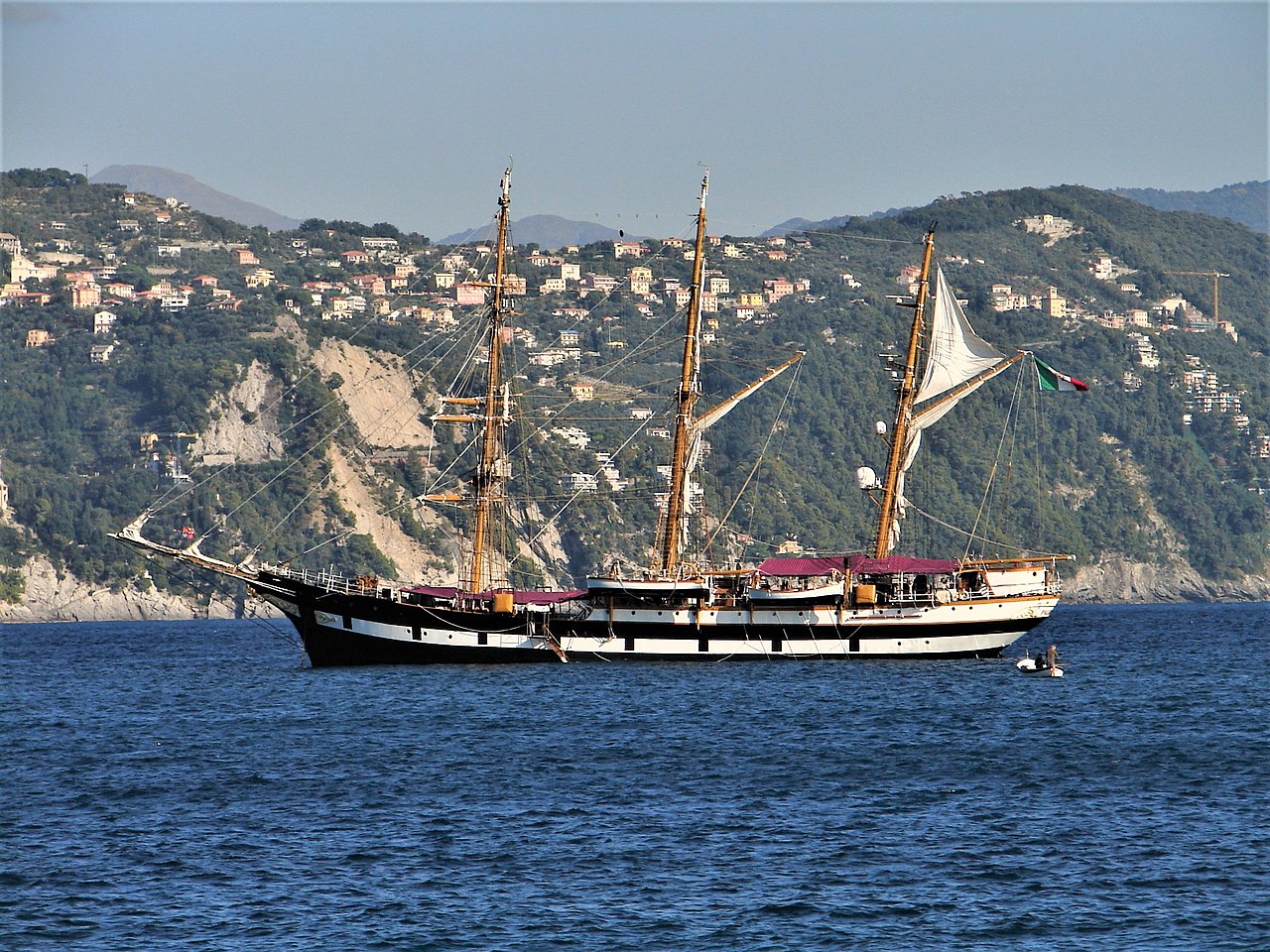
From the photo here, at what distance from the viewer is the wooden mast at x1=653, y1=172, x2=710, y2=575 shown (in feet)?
260

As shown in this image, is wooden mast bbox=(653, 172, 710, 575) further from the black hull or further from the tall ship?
the black hull

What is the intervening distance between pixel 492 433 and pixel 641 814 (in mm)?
41538

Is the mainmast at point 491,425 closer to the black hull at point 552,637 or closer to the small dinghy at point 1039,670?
the black hull at point 552,637

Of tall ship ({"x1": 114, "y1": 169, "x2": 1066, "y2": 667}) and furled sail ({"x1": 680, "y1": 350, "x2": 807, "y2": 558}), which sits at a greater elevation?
furled sail ({"x1": 680, "y1": 350, "x2": 807, "y2": 558})

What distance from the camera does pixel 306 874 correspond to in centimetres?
3547

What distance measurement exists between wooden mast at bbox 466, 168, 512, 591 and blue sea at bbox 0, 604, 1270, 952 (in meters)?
9.41

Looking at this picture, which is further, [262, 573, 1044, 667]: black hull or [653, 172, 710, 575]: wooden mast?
[653, 172, 710, 575]: wooden mast

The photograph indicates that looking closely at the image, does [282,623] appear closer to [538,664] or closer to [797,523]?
[797,523]

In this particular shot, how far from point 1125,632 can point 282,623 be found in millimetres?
72813

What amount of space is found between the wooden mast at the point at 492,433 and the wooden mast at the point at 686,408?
303 inches

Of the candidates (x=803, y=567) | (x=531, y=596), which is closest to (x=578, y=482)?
(x=531, y=596)

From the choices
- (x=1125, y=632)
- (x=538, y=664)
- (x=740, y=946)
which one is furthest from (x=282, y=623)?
(x=740, y=946)

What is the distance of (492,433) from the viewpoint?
266ft

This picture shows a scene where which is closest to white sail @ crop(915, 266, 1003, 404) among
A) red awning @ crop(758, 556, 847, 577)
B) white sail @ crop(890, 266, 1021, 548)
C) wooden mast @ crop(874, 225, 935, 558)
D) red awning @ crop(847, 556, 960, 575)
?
white sail @ crop(890, 266, 1021, 548)
